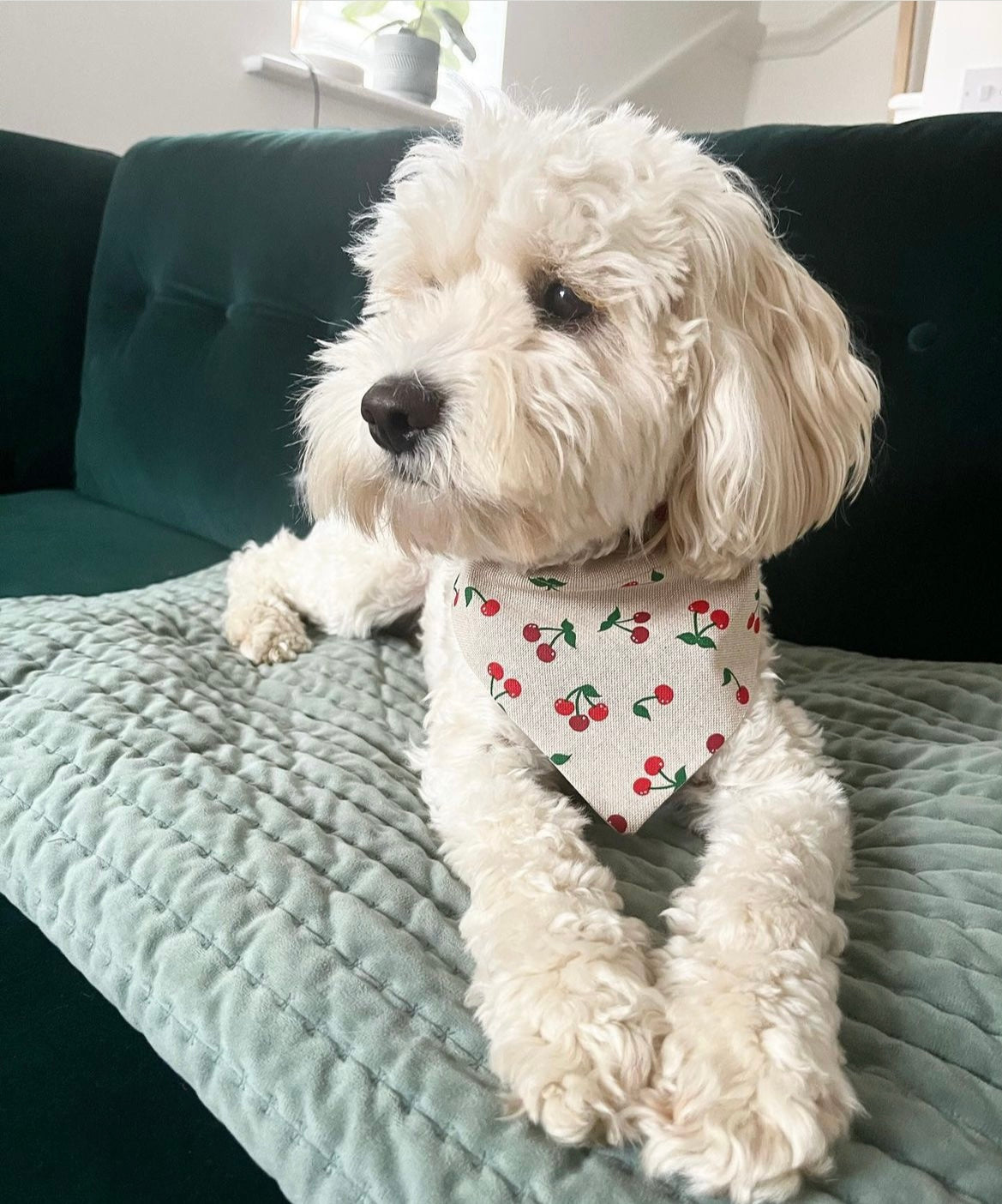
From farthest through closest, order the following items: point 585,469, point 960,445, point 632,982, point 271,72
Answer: point 271,72 < point 960,445 < point 585,469 < point 632,982

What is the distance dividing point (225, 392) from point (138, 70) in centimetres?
136

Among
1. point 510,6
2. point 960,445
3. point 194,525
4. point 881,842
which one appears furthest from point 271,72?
point 881,842

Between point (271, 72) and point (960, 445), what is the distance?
8.47ft

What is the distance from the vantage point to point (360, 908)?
86 cm

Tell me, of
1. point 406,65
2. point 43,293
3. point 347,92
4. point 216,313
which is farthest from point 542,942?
point 406,65

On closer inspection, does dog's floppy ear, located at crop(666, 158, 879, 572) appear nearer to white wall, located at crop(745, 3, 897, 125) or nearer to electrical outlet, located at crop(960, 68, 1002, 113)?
electrical outlet, located at crop(960, 68, 1002, 113)

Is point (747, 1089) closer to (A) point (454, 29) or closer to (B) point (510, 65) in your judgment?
(A) point (454, 29)

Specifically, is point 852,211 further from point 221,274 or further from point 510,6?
point 510,6

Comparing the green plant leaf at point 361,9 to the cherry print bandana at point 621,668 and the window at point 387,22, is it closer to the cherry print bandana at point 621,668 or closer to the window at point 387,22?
the window at point 387,22

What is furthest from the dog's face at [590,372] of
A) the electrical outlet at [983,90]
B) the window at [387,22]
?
the window at [387,22]

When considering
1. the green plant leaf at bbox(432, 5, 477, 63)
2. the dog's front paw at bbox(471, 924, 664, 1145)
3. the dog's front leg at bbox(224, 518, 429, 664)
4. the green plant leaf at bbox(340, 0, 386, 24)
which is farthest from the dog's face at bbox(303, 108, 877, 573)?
the green plant leaf at bbox(340, 0, 386, 24)

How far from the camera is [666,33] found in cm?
409

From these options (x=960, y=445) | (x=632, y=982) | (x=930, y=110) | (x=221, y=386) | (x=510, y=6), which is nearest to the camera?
(x=632, y=982)

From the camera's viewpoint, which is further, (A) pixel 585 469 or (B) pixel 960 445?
(B) pixel 960 445
